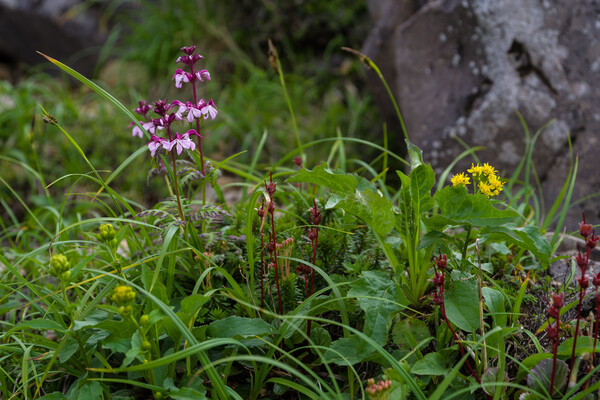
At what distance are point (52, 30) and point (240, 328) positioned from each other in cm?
532

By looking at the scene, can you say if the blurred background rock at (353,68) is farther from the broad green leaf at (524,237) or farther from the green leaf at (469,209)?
the green leaf at (469,209)

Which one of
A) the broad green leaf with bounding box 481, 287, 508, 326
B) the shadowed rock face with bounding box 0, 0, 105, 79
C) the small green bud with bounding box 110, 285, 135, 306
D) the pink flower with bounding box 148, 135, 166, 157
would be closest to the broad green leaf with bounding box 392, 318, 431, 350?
the broad green leaf with bounding box 481, 287, 508, 326

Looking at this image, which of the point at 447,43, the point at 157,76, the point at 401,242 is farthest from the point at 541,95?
the point at 157,76

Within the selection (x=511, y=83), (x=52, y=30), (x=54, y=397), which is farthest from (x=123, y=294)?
(x=52, y=30)

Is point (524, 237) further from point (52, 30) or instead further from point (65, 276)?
point (52, 30)

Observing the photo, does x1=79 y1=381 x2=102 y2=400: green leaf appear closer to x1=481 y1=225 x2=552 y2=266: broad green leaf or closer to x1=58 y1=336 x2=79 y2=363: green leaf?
x1=58 y1=336 x2=79 y2=363: green leaf

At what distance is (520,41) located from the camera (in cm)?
260

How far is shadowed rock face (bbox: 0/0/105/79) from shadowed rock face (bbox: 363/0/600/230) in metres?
4.03

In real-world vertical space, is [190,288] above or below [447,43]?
below

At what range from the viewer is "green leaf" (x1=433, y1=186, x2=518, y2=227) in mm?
1268

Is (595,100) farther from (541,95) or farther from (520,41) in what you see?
(520,41)

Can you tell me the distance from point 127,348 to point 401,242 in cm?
88

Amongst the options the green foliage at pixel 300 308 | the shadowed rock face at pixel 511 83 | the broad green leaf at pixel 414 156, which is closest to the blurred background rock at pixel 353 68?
the shadowed rock face at pixel 511 83

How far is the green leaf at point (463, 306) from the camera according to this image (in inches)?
48.8
